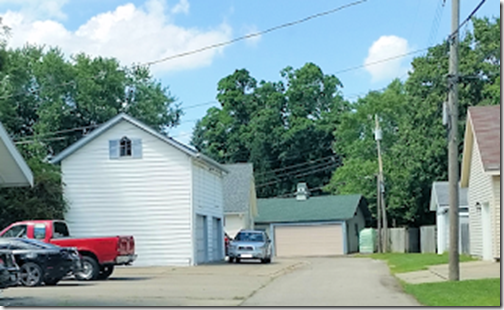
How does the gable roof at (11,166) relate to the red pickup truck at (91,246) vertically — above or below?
above

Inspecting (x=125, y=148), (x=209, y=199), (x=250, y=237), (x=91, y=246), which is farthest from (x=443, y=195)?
(x=91, y=246)

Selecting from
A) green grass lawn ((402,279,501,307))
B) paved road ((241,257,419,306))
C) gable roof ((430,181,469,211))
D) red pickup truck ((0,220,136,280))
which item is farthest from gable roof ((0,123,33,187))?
gable roof ((430,181,469,211))

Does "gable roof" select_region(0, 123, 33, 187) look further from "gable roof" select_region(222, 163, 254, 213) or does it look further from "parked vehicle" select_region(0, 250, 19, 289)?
"gable roof" select_region(222, 163, 254, 213)

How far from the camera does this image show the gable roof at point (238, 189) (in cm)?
5031

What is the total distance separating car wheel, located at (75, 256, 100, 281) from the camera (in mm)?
23156

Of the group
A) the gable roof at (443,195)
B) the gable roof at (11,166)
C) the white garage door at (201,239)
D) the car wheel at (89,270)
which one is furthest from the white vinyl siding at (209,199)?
the gable roof at (11,166)

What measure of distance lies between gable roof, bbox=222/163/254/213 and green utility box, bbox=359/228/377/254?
9.63 m

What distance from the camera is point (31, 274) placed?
20078mm

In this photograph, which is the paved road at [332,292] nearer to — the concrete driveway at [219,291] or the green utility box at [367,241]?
the concrete driveway at [219,291]

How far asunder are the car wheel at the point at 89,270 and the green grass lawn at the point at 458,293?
884cm

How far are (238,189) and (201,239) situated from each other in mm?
16409

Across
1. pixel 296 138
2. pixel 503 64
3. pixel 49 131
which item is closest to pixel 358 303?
pixel 503 64

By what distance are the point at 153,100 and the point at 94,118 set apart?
16.2 ft

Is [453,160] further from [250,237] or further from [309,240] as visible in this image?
[309,240]
